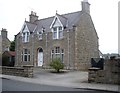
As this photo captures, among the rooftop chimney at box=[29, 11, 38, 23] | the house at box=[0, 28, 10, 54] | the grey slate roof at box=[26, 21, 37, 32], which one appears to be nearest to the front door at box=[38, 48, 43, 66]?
the grey slate roof at box=[26, 21, 37, 32]

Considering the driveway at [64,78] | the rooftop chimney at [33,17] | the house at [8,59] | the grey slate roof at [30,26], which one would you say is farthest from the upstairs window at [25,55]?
the driveway at [64,78]

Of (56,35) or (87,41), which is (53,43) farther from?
(87,41)

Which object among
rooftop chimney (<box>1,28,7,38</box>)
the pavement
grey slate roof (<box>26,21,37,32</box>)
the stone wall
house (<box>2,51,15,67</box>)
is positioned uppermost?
rooftop chimney (<box>1,28,7,38</box>)

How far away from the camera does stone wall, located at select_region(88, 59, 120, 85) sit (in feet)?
52.6

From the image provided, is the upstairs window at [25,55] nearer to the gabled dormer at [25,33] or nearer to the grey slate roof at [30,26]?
the gabled dormer at [25,33]

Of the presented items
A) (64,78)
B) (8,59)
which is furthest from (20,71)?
(8,59)

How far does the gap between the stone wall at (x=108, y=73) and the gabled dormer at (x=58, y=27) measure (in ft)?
51.4

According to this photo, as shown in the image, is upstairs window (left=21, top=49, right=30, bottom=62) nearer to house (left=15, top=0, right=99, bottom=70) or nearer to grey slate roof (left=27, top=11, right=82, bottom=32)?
house (left=15, top=0, right=99, bottom=70)

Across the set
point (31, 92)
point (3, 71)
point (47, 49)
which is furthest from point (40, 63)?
point (31, 92)

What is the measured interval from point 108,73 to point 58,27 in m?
17.0

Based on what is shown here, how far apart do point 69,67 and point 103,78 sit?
1383cm

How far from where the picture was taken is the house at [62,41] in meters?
30.5

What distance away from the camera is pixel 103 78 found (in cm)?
1638

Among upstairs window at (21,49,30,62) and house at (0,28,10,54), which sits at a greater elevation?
house at (0,28,10,54)
